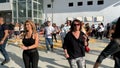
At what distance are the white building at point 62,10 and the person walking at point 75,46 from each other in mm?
26528

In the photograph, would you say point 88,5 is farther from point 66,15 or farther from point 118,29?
point 118,29

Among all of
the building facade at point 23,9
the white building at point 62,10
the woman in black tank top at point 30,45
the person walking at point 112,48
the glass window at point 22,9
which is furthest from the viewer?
the glass window at point 22,9

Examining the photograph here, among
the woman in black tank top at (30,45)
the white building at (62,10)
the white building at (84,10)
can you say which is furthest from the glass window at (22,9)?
the woman in black tank top at (30,45)

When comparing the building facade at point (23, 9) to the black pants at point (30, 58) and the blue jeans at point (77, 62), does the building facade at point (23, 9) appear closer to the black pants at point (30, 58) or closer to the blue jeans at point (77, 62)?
the black pants at point (30, 58)

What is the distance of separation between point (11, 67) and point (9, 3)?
1077 inches

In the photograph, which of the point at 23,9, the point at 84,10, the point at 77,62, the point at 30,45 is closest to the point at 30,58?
the point at 30,45

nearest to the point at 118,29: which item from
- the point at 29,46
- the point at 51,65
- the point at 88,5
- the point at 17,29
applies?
the point at 29,46

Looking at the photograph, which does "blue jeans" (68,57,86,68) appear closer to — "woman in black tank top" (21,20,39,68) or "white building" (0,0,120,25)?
"woman in black tank top" (21,20,39,68)

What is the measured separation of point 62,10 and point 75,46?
29013 millimetres

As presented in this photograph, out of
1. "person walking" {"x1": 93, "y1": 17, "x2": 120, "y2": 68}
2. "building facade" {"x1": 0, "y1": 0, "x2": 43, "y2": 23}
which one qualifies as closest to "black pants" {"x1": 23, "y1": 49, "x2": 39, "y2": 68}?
"person walking" {"x1": 93, "y1": 17, "x2": 120, "y2": 68}

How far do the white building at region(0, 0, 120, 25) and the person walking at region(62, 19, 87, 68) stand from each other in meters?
26.5

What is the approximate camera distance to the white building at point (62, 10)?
103 ft

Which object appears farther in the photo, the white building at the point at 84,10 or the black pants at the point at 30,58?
the white building at the point at 84,10

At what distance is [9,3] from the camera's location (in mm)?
34375
